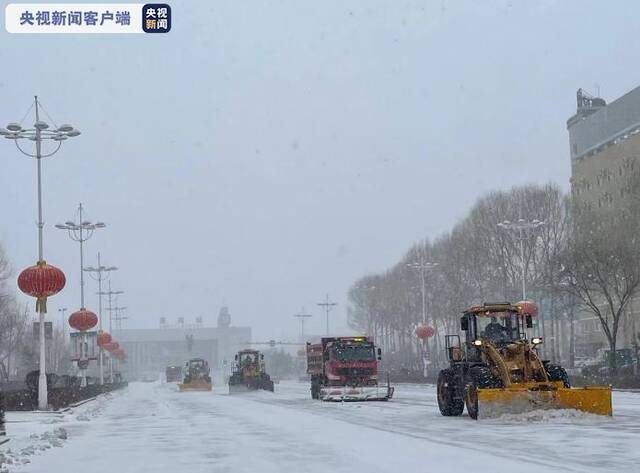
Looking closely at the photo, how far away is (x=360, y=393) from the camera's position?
42.2 m

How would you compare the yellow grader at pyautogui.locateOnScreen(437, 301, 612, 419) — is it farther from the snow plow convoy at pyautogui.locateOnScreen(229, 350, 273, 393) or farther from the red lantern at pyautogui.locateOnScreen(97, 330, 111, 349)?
the red lantern at pyautogui.locateOnScreen(97, 330, 111, 349)

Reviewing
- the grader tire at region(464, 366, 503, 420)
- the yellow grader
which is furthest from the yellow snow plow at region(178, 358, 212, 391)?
the grader tire at region(464, 366, 503, 420)

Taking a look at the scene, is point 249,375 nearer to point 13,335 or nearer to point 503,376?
point 13,335

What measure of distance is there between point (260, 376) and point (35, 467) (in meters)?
51.9

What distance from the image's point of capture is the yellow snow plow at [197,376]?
→ 8025 centimetres

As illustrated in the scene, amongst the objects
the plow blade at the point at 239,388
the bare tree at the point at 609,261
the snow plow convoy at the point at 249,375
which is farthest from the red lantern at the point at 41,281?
the bare tree at the point at 609,261

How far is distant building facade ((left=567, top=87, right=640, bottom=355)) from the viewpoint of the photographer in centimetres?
10800

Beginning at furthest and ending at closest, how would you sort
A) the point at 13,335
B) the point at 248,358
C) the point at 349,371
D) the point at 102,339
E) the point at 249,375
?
1. the point at 13,335
2. the point at 102,339
3. the point at 248,358
4. the point at 249,375
5. the point at 349,371

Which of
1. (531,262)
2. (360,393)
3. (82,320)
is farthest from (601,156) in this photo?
(360,393)

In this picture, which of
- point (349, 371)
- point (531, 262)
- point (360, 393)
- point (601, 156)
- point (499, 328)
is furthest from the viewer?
point (601, 156)

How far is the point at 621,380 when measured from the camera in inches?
1938

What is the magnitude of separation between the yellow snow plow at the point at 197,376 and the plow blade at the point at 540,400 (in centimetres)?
5627

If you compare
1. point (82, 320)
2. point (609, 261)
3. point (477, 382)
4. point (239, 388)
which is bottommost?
point (239, 388)

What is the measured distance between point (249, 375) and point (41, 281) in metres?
32.1
